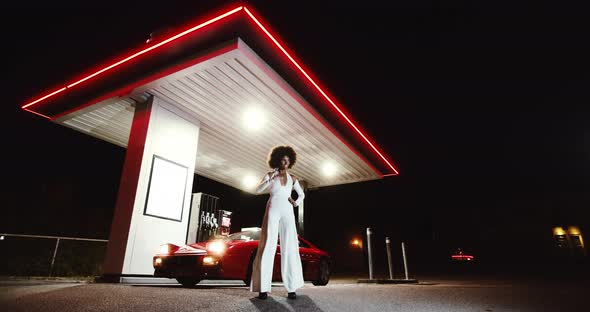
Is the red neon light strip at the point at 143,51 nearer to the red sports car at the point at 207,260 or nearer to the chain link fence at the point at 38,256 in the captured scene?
the red sports car at the point at 207,260

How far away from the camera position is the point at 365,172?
1209 cm

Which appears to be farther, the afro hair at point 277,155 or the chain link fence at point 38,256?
the chain link fence at point 38,256

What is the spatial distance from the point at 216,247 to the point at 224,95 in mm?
3566

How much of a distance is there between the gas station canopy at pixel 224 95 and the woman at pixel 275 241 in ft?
9.63

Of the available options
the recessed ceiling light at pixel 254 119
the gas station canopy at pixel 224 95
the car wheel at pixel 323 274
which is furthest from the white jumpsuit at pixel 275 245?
the car wheel at pixel 323 274

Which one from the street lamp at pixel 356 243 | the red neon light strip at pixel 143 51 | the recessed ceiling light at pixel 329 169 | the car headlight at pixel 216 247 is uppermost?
the red neon light strip at pixel 143 51

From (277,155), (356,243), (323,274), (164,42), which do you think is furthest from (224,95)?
(356,243)

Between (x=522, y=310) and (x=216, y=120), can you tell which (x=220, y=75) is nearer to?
(x=216, y=120)

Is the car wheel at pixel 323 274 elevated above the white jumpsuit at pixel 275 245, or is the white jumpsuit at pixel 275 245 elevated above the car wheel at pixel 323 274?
the white jumpsuit at pixel 275 245

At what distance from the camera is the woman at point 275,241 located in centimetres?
317

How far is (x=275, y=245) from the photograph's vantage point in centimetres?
335

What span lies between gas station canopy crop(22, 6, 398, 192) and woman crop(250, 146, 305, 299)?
293cm

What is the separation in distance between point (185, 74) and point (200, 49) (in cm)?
77

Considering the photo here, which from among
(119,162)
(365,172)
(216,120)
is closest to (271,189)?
(216,120)
